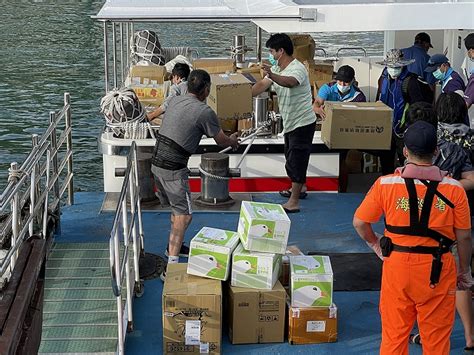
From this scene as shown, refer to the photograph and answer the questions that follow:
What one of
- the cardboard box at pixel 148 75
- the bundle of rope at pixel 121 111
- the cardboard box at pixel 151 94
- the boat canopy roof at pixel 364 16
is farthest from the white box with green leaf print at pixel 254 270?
the cardboard box at pixel 148 75

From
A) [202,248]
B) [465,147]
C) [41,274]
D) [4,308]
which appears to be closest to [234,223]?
[202,248]

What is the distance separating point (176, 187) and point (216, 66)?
4.78 meters

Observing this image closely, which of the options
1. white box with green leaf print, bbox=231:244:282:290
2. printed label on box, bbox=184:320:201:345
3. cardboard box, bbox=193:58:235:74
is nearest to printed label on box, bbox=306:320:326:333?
white box with green leaf print, bbox=231:244:282:290

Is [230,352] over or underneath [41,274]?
underneath

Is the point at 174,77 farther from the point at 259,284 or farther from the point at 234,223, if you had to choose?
the point at 259,284

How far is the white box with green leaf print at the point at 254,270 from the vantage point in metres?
5.68

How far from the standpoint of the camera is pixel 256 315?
5.69 meters

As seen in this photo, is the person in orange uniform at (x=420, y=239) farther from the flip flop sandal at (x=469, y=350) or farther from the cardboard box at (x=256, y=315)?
the cardboard box at (x=256, y=315)

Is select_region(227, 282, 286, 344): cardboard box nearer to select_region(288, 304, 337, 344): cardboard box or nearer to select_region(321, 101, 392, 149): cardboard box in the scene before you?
select_region(288, 304, 337, 344): cardboard box

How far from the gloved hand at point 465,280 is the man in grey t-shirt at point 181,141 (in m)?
2.38

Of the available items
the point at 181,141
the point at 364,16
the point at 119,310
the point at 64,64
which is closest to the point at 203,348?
the point at 119,310

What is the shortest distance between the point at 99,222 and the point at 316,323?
324 centimetres

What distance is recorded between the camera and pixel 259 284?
5.70 meters

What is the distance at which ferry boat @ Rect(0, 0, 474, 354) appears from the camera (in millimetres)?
5070
